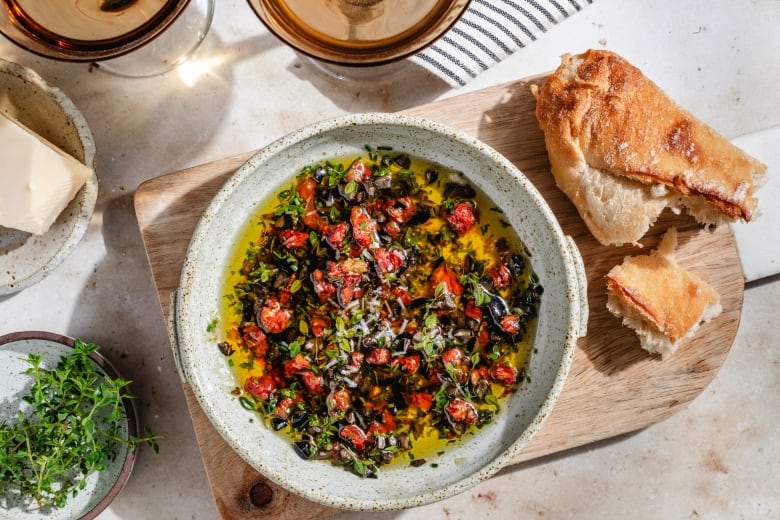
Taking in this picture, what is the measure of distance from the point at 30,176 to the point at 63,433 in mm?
→ 705

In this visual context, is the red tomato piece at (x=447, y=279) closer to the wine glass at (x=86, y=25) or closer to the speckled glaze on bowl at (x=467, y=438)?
the speckled glaze on bowl at (x=467, y=438)

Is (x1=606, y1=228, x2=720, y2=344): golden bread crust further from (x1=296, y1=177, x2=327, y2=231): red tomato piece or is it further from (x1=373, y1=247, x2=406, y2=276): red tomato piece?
(x1=296, y1=177, x2=327, y2=231): red tomato piece

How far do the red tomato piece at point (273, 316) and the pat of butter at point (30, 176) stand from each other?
2.10 feet

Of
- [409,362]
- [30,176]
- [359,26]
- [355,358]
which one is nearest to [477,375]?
[409,362]

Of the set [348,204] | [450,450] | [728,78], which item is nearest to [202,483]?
[450,450]

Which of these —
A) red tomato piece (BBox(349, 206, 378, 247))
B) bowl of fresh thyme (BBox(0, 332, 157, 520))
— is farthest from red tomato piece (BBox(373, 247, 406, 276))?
bowl of fresh thyme (BBox(0, 332, 157, 520))

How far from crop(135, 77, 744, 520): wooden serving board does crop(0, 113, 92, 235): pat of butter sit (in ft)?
0.68

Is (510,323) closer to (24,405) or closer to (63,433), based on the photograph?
(63,433)

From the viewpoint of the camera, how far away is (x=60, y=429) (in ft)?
6.82

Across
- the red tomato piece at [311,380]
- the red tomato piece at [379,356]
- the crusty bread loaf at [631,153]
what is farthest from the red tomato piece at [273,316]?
the crusty bread loaf at [631,153]

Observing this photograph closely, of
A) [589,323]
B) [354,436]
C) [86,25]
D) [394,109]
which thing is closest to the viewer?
[86,25]

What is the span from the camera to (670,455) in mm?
2469

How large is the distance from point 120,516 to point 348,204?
4.10ft

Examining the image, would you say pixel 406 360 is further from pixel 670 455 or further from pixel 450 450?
pixel 670 455
